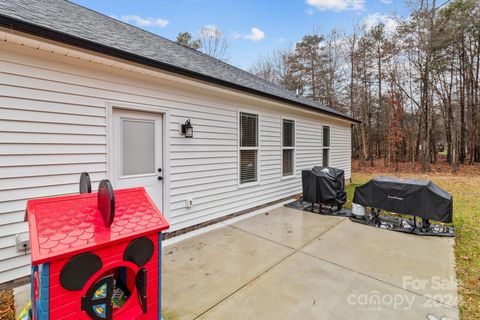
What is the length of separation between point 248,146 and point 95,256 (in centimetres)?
414

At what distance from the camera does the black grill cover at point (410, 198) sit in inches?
148

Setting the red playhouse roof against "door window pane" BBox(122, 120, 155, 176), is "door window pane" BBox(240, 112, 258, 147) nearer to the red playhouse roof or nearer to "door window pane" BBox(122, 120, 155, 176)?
"door window pane" BBox(122, 120, 155, 176)

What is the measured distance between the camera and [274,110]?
19.4ft

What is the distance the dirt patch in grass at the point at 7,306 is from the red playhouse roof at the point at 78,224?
138 cm

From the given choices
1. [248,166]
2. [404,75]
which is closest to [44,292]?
[248,166]

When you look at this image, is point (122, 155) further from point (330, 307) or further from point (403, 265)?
point (403, 265)

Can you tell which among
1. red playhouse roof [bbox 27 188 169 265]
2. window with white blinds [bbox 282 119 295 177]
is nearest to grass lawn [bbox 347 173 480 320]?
window with white blinds [bbox 282 119 295 177]

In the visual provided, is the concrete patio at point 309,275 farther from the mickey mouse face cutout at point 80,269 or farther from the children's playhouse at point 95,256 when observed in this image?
the mickey mouse face cutout at point 80,269

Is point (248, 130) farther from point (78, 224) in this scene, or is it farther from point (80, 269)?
point (80, 269)

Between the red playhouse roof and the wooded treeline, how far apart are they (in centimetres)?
1037

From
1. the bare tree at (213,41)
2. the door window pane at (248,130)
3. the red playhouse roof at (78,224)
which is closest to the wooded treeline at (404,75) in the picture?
the bare tree at (213,41)

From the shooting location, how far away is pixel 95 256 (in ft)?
4.61

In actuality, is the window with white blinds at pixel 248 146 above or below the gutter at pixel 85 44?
below

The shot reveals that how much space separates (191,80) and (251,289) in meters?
3.14
